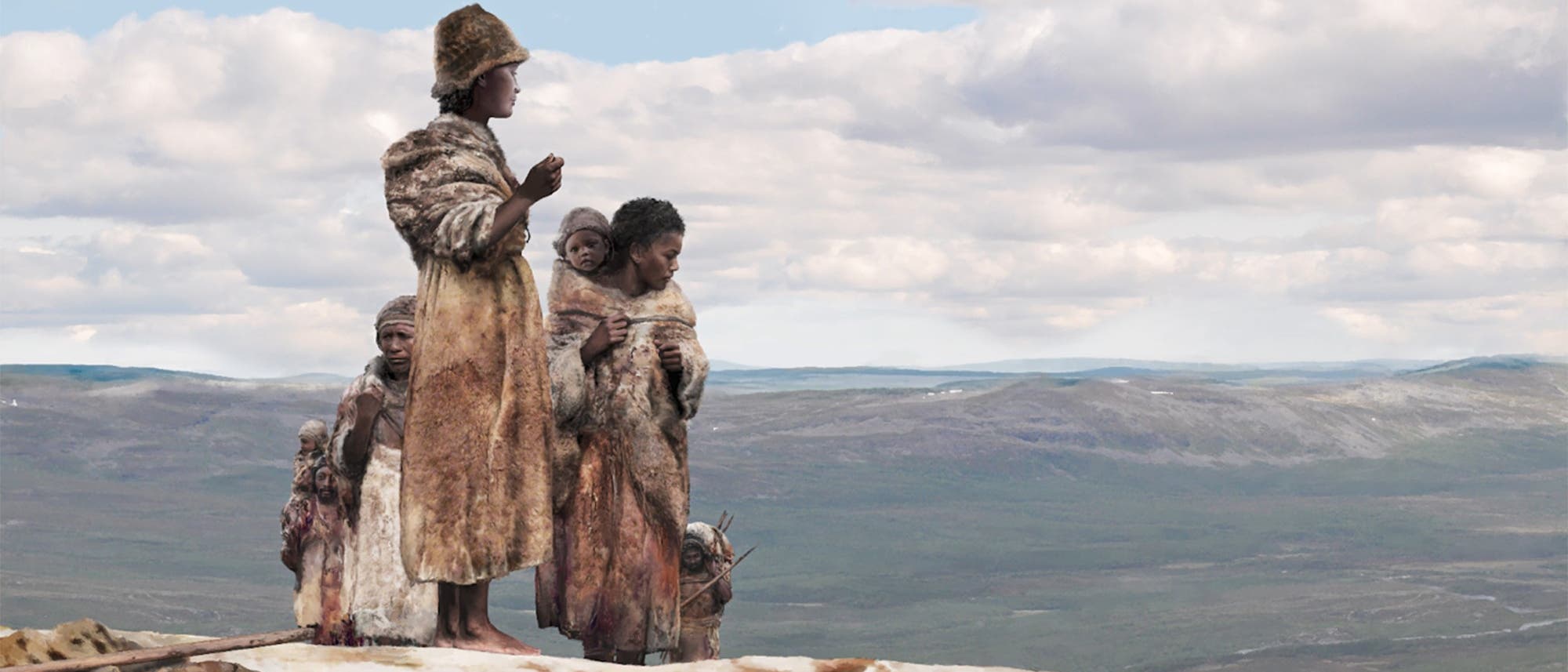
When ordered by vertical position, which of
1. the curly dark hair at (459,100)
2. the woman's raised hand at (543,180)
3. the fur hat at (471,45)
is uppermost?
the fur hat at (471,45)

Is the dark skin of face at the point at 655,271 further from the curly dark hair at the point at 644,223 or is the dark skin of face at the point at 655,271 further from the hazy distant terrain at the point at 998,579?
the hazy distant terrain at the point at 998,579

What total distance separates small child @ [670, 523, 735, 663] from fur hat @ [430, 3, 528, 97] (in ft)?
10.5

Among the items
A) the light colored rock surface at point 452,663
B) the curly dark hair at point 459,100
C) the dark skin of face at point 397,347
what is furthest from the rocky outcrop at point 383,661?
the curly dark hair at point 459,100

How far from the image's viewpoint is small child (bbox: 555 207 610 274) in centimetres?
1177

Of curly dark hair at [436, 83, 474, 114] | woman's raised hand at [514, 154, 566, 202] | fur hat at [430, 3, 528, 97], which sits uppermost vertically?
fur hat at [430, 3, 528, 97]

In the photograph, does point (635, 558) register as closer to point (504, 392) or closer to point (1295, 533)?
point (504, 392)

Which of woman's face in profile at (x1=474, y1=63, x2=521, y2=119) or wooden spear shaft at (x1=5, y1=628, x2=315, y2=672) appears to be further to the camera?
woman's face in profile at (x1=474, y1=63, x2=521, y2=119)

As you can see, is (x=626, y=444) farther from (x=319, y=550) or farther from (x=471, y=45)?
(x=319, y=550)

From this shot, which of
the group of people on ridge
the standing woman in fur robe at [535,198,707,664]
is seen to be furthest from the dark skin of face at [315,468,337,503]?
the standing woman in fur robe at [535,198,707,664]

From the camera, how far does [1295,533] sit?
188000 millimetres

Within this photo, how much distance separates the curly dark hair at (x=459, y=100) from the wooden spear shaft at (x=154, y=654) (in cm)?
288

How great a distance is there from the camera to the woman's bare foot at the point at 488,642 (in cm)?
1099

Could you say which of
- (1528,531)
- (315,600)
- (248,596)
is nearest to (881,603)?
(248,596)

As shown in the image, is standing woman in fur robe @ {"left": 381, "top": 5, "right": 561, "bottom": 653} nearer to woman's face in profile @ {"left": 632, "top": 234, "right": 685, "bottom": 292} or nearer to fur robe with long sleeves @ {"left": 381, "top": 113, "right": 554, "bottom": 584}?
fur robe with long sleeves @ {"left": 381, "top": 113, "right": 554, "bottom": 584}
